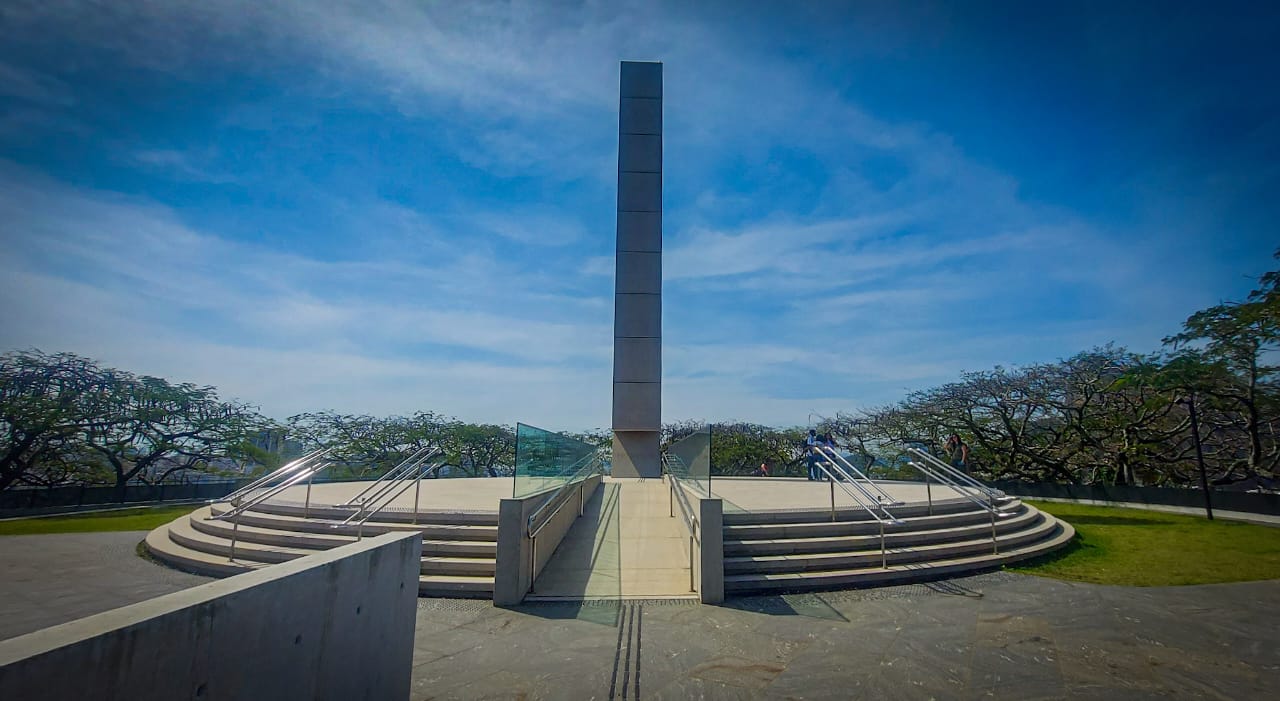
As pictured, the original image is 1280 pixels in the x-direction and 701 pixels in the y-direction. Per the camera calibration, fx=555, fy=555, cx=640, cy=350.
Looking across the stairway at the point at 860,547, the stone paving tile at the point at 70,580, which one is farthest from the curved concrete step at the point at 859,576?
the stone paving tile at the point at 70,580

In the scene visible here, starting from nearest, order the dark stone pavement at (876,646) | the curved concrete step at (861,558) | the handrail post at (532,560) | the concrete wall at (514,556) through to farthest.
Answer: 1. the dark stone pavement at (876,646)
2. the concrete wall at (514,556)
3. the handrail post at (532,560)
4. the curved concrete step at (861,558)

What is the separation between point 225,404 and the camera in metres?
21.0

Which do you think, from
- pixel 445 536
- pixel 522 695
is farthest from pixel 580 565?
pixel 522 695

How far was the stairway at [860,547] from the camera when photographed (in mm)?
6891

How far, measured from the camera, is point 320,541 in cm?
758

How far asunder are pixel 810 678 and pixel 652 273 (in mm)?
16990

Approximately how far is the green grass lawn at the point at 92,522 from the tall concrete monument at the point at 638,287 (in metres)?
12.5

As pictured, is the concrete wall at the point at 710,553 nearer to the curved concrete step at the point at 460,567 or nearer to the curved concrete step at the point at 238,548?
the curved concrete step at the point at 460,567

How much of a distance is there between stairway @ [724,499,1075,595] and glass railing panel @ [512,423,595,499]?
269 centimetres

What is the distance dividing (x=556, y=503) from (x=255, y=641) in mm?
6833

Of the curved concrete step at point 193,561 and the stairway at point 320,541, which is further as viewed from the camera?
the curved concrete step at point 193,561

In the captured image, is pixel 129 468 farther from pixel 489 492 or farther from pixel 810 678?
pixel 810 678

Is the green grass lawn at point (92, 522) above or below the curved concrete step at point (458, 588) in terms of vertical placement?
below

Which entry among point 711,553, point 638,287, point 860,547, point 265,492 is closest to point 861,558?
point 860,547
